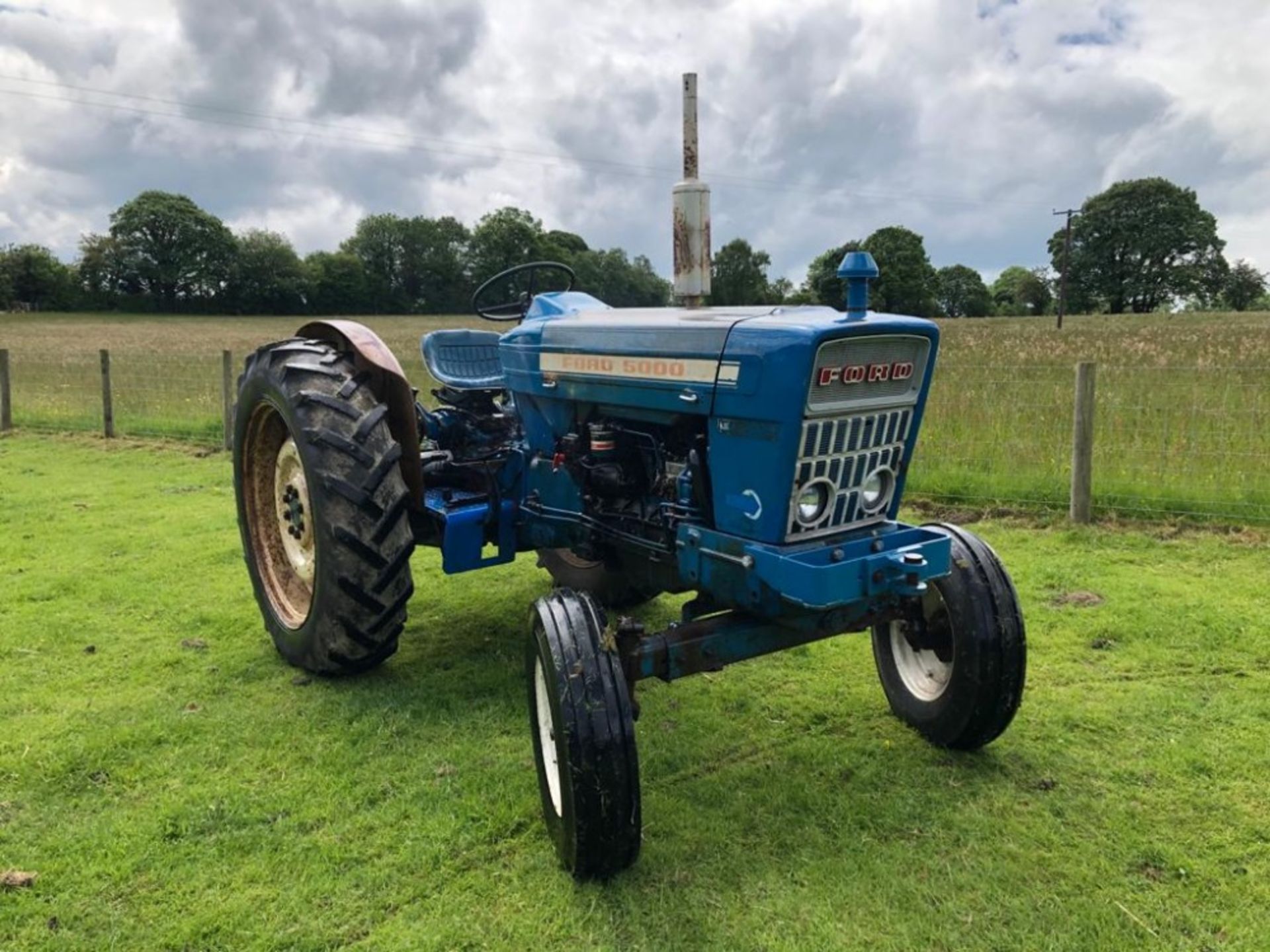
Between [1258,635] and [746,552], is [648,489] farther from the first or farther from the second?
[1258,635]

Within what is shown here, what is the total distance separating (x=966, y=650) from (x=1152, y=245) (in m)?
59.2

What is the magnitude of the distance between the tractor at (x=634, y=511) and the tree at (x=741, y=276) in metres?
8.15

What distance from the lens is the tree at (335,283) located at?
157 feet

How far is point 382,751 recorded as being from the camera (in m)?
3.25

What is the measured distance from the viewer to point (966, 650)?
3.03 m

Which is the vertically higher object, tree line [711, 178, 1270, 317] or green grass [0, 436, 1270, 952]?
tree line [711, 178, 1270, 317]

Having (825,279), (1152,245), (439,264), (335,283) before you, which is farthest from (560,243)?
(1152,245)

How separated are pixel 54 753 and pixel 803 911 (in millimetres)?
2602

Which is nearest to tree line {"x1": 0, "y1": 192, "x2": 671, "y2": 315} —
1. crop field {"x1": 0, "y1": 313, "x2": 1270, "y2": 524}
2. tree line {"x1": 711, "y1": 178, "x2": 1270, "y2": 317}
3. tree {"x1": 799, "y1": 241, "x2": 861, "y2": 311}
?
tree {"x1": 799, "y1": 241, "x2": 861, "y2": 311}

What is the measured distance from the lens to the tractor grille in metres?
2.61

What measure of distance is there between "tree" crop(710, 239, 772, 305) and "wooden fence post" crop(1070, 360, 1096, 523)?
237 inches

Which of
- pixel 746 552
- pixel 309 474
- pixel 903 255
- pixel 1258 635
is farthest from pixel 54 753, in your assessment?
pixel 903 255

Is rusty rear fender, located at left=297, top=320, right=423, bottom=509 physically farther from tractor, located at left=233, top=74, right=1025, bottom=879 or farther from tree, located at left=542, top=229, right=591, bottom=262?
tree, located at left=542, top=229, right=591, bottom=262

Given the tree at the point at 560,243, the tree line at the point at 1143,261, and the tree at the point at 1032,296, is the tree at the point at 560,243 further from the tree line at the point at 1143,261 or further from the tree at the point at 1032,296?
the tree at the point at 1032,296
